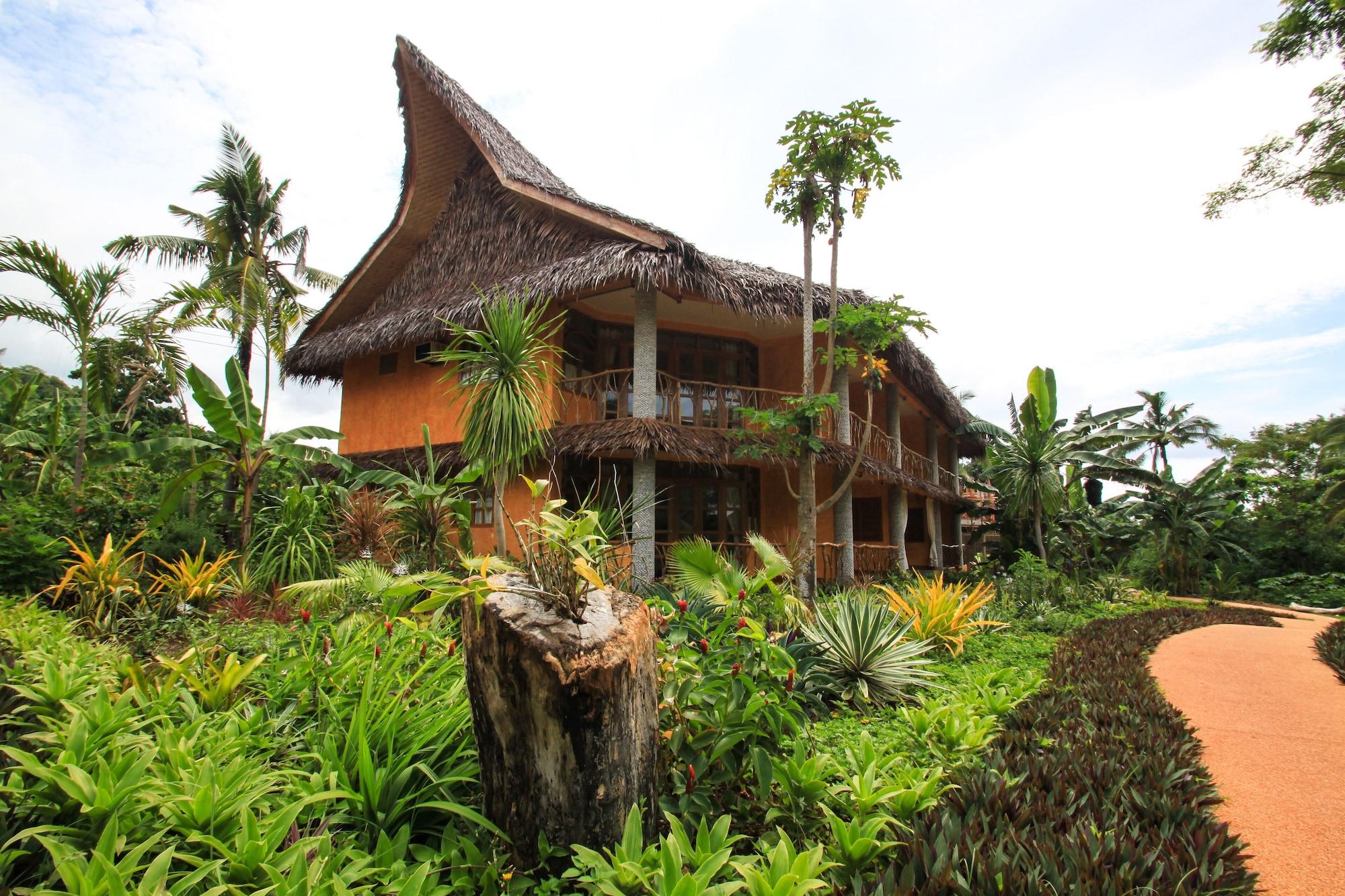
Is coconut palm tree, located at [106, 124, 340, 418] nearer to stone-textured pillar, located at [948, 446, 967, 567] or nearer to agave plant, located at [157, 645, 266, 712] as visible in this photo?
agave plant, located at [157, 645, 266, 712]

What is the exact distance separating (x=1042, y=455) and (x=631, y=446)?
10.5 m

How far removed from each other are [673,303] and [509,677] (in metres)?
11.0

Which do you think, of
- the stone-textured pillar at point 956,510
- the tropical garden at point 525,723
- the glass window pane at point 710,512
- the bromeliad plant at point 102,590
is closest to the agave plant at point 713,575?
the tropical garden at point 525,723

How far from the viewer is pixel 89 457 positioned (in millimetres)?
11383

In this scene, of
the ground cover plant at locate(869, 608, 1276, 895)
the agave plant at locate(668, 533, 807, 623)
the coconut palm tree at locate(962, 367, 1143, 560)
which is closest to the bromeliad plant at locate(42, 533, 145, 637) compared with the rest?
the agave plant at locate(668, 533, 807, 623)

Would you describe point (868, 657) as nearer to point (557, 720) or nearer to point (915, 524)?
point (557, 720)

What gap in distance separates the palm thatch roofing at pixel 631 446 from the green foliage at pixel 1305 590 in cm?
1267

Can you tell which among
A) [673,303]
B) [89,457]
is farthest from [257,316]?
[673,303]

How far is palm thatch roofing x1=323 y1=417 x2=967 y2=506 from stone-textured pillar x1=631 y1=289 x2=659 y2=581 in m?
0.23

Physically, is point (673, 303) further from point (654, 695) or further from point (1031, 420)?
point (654, 695)

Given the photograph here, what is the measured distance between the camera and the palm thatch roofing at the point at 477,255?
10414 millimetres

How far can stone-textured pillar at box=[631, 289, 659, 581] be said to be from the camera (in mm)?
10188

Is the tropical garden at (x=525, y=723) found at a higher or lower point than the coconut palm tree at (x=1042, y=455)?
lower

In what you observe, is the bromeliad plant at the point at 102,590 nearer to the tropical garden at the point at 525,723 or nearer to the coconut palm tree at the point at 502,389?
the tropical garden at the point at 525,723
